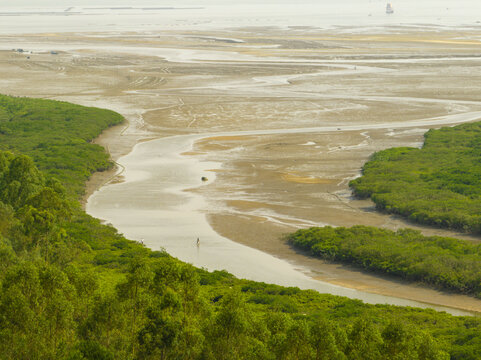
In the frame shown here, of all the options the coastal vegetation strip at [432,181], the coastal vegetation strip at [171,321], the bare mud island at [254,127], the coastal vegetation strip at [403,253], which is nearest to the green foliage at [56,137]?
the bare mud island at [254,127]

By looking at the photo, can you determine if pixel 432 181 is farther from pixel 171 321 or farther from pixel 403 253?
pixel 171 321

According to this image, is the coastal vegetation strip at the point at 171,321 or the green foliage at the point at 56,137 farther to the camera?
the green foliage at the point at 56,137

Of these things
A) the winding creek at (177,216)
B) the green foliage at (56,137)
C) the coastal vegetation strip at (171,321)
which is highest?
the coastal vegetation strip at (171,321)

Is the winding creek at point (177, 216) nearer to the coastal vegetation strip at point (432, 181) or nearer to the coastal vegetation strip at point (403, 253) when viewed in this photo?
the coastal vegetation strip at point (403, 253)

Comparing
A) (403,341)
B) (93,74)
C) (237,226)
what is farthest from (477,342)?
(93,74)

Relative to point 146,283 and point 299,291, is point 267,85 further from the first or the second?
point 146,283
